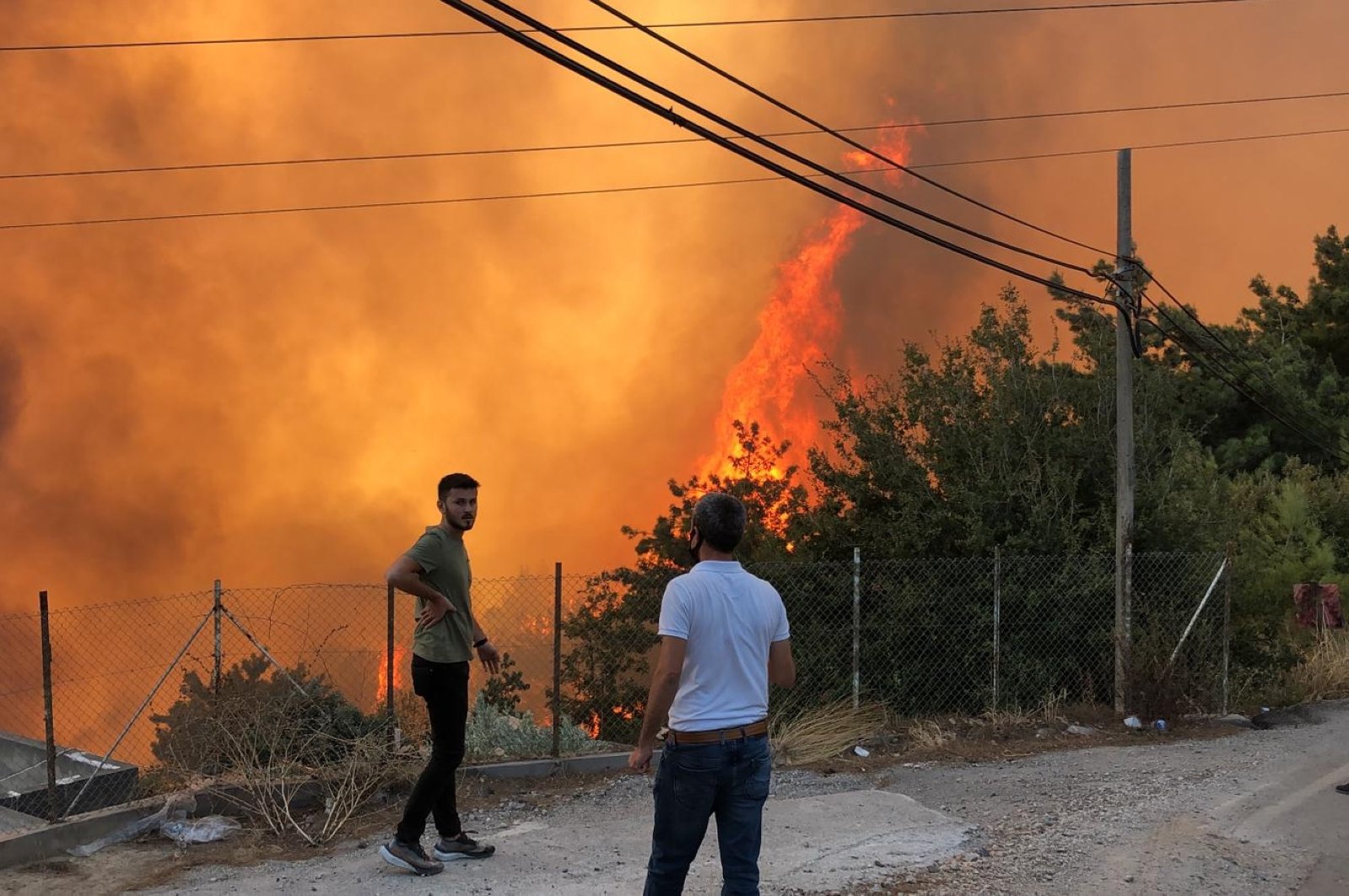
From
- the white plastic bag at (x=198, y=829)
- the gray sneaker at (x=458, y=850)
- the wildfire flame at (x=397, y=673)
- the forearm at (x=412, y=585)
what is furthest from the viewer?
the wildfire flame at (x=397, y=673)

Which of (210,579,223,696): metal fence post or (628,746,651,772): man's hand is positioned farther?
(210,579,223,696): metal fence post

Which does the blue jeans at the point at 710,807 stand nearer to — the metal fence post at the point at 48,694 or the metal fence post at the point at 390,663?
the metal fence post at the point at 390,663

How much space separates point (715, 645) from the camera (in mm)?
3738

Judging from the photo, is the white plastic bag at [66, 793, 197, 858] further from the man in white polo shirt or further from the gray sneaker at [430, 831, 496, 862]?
the man in white polo shirt

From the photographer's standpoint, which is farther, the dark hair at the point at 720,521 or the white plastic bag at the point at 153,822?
the white plastic bag at the point at 153,822

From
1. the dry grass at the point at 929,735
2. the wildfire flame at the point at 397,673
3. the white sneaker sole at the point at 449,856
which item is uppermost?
the wildfire flame at the point at 397,673

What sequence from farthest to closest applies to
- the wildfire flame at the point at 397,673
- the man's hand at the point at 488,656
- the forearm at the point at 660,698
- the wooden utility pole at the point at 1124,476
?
the wooden utility pole at the point at 1124,476 < the wildfire flame at the point at 397,673 < the man's hand at the point at 488,656 < the forearm at the point at 660,698

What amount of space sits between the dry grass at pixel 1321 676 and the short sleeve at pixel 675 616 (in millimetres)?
11447

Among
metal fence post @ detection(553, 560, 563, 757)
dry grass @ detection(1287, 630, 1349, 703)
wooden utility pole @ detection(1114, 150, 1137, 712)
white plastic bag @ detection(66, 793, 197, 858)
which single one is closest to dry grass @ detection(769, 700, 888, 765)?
metal fence post @ detection(553, 560, 563, 757)

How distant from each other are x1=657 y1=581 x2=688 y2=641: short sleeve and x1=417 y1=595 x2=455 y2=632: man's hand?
1.92 meters

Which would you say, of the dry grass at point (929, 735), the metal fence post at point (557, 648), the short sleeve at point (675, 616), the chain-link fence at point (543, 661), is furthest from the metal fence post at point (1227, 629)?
the short sleeve at point (675, 616)

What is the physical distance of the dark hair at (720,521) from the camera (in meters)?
3.80

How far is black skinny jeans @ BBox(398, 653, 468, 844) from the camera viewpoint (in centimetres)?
534

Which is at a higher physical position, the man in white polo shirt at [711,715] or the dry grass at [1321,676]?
the man in white polo shirt at [711,715]
